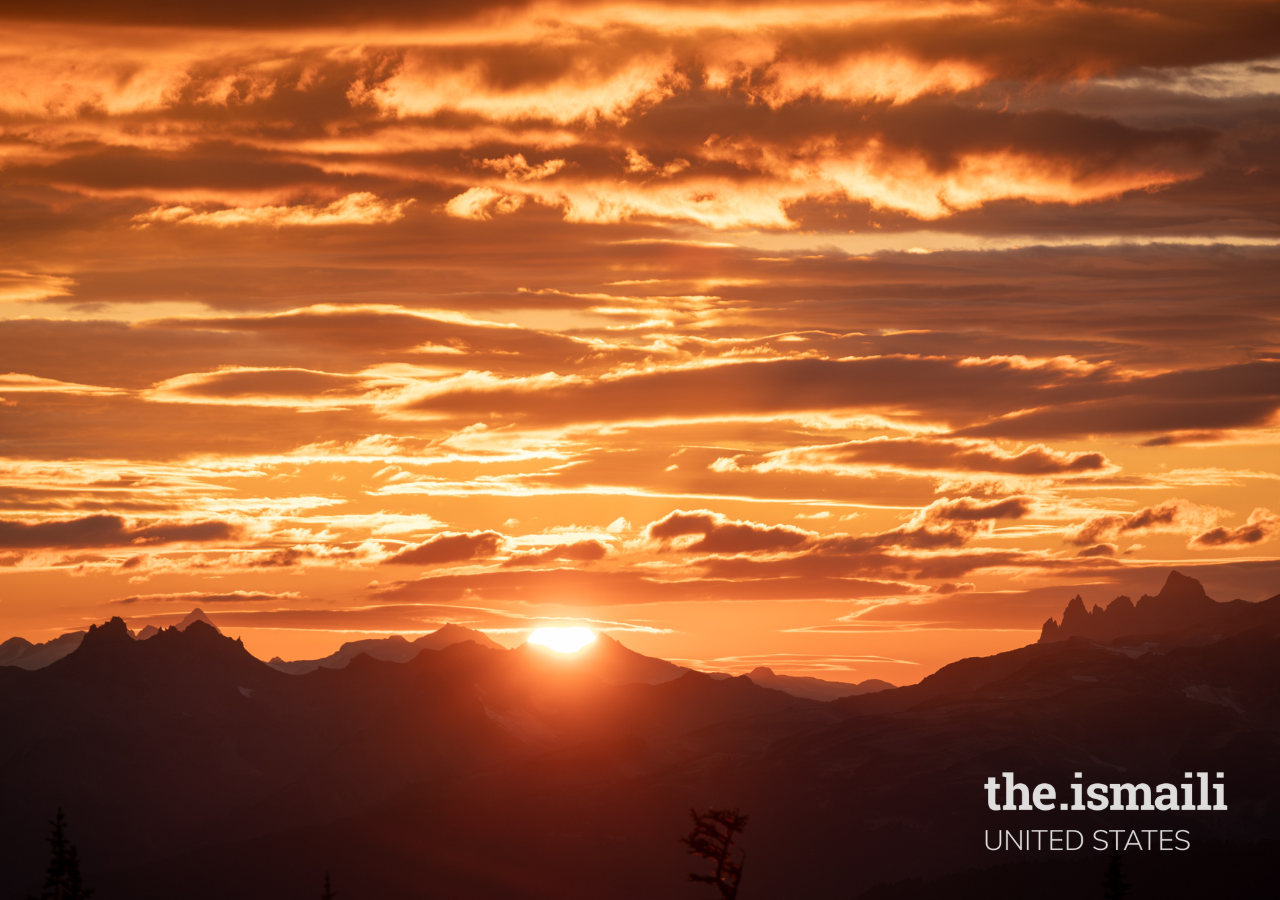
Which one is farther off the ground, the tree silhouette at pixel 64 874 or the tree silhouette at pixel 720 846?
the tree silhouette at pixel 720 846

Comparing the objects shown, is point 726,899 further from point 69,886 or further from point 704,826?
point 69,886

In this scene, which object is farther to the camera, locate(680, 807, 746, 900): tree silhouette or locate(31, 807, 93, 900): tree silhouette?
locate(31, 807, 93, 900): tree silhouette

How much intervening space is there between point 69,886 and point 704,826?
78.6 m

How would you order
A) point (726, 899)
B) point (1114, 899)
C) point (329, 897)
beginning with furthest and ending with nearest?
point (1114, 899) → point (329, 897) → point (726, 899)

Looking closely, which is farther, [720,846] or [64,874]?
[64,874]

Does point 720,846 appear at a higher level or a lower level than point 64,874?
higher

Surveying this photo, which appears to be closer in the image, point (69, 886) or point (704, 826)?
point (704, 826)

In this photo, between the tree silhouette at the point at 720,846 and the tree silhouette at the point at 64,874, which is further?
the tree silhouette at the point at 64,874

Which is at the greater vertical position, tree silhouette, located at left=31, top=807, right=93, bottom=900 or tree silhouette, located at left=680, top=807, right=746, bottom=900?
tree silhouette, located at left=680, top=807, right=746, bottom=900

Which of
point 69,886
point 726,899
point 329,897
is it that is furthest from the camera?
point 329,897

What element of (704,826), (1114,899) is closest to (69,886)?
(704,826)

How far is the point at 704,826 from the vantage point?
7425 cm

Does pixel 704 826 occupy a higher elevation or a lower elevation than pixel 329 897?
higher

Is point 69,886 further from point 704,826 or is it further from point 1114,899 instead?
point 1114,899
